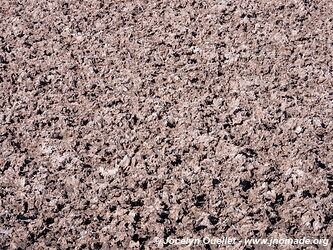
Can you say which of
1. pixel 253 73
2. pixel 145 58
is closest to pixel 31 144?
pixel 145 58

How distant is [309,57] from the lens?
12.3 ft

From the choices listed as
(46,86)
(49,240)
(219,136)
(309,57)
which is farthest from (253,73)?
(49,240)

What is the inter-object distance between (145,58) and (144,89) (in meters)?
0.40

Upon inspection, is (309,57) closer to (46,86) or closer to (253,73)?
(253,73)

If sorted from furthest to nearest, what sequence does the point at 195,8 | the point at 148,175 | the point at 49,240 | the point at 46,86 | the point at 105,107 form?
1. the point at 195,8
2. the point at 46,86
3. the point at 105,107
4. the point at 148,175
5. the point at 49,240

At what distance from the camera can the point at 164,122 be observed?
3.30 m

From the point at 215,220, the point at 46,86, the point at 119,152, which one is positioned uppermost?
the point at 46,86

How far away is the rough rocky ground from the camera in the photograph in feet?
9.00

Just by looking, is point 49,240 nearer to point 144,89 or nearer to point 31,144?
point 31,144

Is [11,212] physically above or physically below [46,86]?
below

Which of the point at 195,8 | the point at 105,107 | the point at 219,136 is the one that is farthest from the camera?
the point at 195,8

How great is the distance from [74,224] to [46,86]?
→ 55.0 inches

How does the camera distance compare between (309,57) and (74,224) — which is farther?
(309,57)

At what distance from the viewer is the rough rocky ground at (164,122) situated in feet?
9.00
